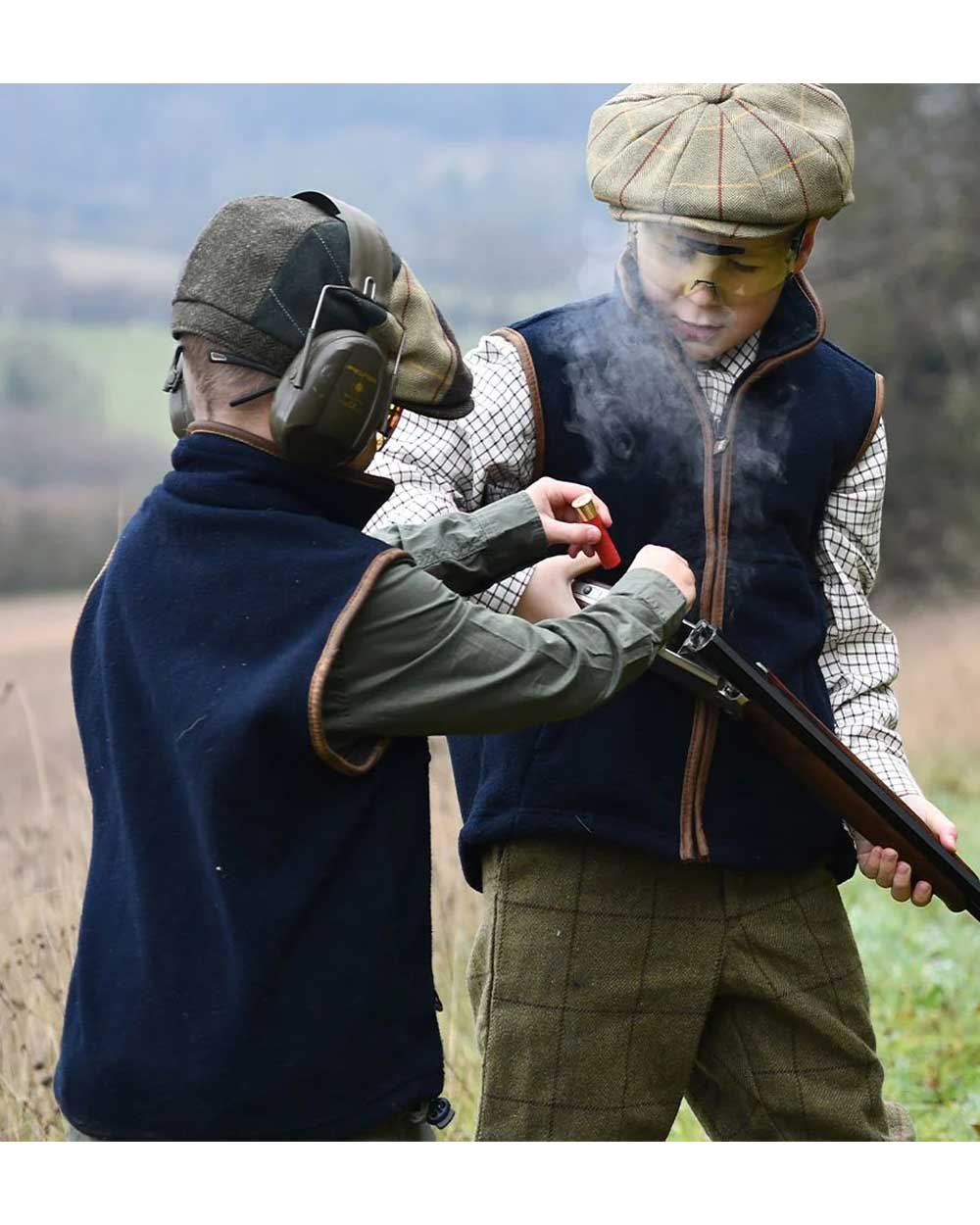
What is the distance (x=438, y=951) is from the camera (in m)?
5.38

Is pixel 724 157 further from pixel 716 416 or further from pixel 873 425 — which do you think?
pixel 873 425

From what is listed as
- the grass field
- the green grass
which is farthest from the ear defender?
the green grass

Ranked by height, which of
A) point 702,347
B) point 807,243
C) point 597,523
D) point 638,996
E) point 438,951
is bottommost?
point 438,951

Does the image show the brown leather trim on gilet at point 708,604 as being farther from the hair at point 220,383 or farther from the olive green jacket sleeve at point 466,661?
the hair at point 220,383

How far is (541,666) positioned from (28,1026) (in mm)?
2424

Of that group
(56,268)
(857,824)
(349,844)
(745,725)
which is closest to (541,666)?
(349,844)

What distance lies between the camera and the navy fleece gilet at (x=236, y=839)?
254 centimetres

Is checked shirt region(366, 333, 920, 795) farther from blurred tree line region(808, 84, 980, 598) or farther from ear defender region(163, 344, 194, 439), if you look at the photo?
blurred tree line region(808, 84, 980, 598)

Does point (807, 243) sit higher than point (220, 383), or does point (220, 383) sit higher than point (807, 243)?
point (807, 243)

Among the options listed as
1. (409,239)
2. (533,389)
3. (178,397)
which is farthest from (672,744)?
(409,239)

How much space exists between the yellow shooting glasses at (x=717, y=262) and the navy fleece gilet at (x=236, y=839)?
0.92 metres

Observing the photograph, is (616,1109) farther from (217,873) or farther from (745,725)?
(217,873)

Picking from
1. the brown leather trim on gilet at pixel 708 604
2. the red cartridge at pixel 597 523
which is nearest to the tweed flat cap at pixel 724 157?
the brown leather trim on gilet at pixel 708 604

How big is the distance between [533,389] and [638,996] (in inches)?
48.6
